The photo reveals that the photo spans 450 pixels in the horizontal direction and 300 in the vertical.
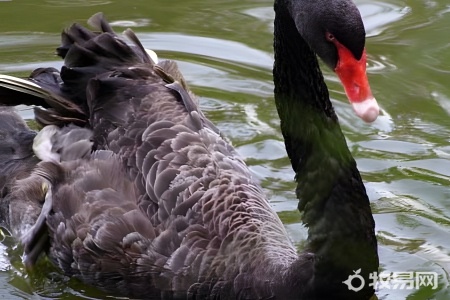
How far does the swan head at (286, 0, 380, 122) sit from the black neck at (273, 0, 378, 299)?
39cm

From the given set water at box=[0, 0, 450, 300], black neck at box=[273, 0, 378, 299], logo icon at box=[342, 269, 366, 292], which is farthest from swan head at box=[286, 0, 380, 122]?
water at box=[0, 0, 450, 300]

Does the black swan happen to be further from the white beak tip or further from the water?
the water

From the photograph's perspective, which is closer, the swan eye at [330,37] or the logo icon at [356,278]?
the swan eye at [330,37]

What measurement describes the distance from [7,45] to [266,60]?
5.64ft

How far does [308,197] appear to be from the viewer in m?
4.67

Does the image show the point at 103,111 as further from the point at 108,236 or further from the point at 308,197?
the point at 308,197

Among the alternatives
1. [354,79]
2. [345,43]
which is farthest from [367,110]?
[345,43]

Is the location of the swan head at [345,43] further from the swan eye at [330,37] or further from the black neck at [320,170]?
the black neck at [320,170]

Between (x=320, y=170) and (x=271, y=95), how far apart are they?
2.39 m

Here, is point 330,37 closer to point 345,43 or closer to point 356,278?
point 345,43

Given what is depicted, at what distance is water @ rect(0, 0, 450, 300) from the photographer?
539 centimetres

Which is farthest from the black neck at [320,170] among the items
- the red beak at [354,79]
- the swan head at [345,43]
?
the red beak at [354,79]

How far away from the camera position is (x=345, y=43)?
13.6ft

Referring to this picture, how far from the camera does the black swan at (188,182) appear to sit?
4.54m
